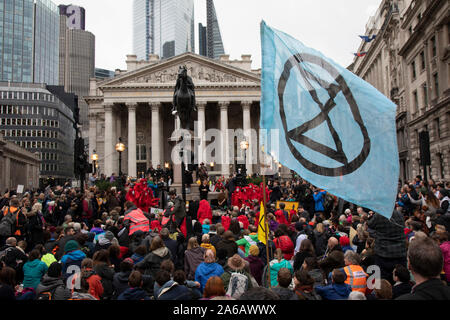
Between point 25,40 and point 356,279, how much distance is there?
536ft

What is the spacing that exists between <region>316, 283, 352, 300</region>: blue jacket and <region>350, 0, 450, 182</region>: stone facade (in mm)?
28557

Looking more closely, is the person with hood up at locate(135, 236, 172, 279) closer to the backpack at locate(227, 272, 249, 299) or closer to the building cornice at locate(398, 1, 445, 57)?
the backpack at locate(227, 272, 249, 299)

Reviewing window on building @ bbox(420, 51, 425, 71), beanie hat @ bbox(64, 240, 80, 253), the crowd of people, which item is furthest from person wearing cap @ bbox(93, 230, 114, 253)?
window on building @ bbox(420, 51, 425, 71)

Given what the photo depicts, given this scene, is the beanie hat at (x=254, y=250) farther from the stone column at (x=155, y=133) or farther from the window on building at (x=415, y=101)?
the stone column at (x=155, y=133)

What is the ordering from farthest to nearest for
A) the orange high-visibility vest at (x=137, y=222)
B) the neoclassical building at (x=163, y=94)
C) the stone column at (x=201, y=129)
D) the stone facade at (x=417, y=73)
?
the neoclassical building at (x=163, y=94) < the stone column at (x=201, y=129) < the stone facade at (x=417, y=73) < the orange high-visibility vest at (x=137, y=222)

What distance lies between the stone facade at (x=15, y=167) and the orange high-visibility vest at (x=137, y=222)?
122 ft

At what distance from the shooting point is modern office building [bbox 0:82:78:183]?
309 ft

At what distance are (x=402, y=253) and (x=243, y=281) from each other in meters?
3.40

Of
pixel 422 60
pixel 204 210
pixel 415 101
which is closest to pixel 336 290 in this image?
pixel 204 210

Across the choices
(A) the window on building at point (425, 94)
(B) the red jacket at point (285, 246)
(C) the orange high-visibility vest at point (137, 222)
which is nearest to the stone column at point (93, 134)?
(A) the window on building at point (425, 94)

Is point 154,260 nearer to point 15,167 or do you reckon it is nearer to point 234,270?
point 234,270

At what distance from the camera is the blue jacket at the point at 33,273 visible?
6543mm

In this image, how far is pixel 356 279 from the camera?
5.59m
